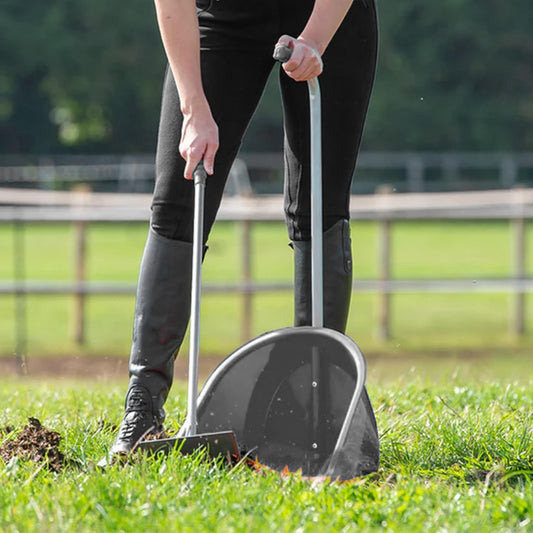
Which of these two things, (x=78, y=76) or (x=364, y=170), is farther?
(x=78, y=76)

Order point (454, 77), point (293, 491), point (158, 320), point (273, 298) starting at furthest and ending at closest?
1. point (454, 77)
2. point (273, 298)
3. point (158, 320)
4. point (293, 491)

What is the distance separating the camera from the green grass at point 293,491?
156 centimetres

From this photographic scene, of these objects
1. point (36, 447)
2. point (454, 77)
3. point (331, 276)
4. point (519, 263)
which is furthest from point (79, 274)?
point (454, 77)

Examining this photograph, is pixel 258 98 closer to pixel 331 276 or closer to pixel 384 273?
pixel 331 276

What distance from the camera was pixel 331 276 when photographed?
88.5 inches

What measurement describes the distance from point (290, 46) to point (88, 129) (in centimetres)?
2683

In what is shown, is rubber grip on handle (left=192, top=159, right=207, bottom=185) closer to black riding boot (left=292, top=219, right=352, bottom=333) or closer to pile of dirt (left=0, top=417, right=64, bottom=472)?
black riding boot (left=292, top=219, right=352, bottom=333)

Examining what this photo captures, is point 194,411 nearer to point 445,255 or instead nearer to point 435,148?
point 445,255

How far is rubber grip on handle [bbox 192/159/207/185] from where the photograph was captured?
201 cm

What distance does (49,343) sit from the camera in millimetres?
8320

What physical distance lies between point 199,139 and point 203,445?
60 cm

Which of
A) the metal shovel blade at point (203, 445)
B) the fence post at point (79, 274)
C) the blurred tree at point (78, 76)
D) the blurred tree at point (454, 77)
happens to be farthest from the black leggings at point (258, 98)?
the blurred tree at point (454, 77)

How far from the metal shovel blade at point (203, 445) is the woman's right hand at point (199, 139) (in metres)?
0.53

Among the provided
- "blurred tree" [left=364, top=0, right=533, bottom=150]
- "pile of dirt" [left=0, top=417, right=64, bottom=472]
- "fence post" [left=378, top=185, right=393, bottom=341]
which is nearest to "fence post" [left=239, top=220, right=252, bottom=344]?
"fence post" [left=378, top=185, right=393, bottom=341]
